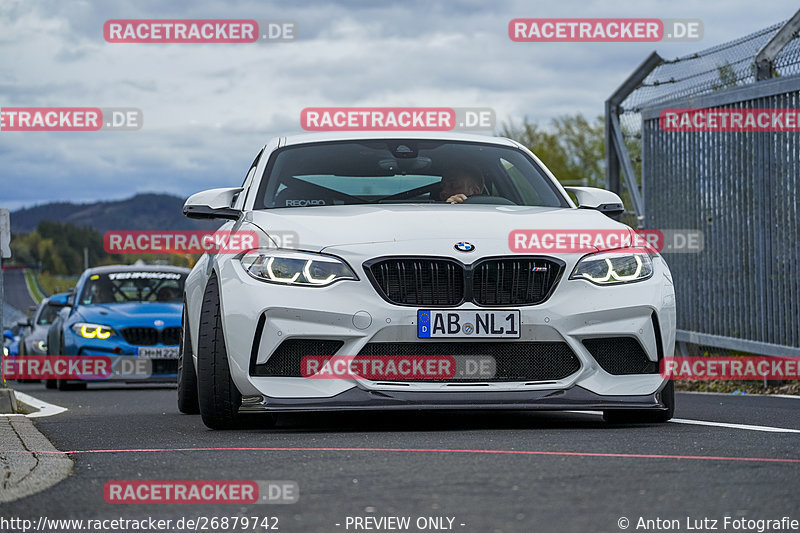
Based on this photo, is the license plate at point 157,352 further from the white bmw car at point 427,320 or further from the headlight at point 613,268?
the headlight at point 613,268

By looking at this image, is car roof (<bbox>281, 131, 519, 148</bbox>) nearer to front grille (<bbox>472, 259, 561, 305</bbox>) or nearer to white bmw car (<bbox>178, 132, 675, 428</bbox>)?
white bmw car (<bbox>178, 132, 675, 428</bbox>)

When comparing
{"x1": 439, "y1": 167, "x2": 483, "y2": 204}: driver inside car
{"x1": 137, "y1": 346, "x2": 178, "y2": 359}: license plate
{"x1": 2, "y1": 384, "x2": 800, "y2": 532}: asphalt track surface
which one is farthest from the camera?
{"x1": 137, "y1": 346, "x2": 178, "y2": 359}: license plate

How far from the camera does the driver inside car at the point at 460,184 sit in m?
8.09

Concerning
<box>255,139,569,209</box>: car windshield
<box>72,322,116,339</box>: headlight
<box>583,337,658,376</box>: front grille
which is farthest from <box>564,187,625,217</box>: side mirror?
<box>72,322,116,339</box>: headlight

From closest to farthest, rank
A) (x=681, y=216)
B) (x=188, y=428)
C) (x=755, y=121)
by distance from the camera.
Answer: (x=188, y=428) < (x=755, y=121) < (x=681, y=216)

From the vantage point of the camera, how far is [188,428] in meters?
7.44

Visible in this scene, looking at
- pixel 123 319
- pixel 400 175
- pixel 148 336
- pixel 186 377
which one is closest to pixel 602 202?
pixel 400 175

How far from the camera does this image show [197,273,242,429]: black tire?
22.4 ft

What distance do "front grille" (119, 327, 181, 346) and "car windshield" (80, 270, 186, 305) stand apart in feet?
2.73

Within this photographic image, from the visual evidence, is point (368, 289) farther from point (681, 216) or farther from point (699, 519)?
point (681, 216)

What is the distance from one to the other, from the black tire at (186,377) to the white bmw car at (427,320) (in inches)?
59.1

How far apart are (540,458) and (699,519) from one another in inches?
52.1

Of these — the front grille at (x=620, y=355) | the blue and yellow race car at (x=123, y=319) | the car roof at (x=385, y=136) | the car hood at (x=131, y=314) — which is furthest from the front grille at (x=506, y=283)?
the car hood at (x=131, y=314)

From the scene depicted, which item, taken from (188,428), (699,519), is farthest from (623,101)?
(699,519)
